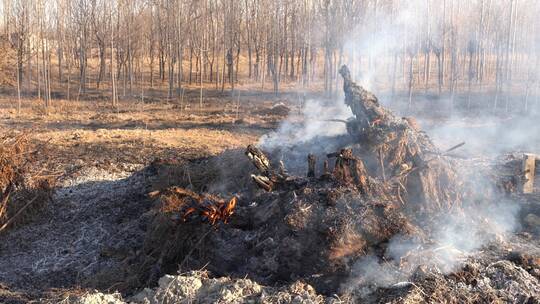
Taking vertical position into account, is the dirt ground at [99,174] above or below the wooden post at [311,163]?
below

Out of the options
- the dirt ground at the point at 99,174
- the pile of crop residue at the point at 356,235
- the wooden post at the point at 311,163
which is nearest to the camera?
the pile of crop residue at the point at 356,235

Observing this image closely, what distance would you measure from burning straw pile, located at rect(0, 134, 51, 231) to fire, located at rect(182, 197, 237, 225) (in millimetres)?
3694

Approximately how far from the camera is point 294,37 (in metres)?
33.7

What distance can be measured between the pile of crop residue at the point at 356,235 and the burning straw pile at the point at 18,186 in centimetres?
246

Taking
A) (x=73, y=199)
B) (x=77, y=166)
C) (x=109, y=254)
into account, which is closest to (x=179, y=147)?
A: (x=77, y=166)

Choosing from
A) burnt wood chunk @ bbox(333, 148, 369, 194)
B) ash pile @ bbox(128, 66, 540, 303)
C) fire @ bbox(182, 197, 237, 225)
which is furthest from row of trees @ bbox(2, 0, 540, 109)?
fire @ bbox(182, 197, 237, 225)

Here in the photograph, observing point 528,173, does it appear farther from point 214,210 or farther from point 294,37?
point 294,37

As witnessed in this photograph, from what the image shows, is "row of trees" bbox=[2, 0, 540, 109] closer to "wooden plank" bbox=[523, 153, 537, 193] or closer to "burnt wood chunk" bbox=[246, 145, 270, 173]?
"wooden plank" bbox=[523, 153, 537, 193]

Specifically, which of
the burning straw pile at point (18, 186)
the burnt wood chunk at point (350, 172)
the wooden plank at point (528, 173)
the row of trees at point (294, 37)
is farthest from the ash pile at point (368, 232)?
the row of trees at point (294, 37)

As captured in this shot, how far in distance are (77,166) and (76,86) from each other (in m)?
22.6

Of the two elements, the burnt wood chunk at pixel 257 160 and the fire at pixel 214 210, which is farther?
the burnt wood chunk at pixel 257 160

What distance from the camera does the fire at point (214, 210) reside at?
761 centimetres

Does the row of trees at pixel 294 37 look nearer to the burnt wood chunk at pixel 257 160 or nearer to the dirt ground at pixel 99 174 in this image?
the dirt ground at pixel 99 174

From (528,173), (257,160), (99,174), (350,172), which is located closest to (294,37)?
(99,174)
